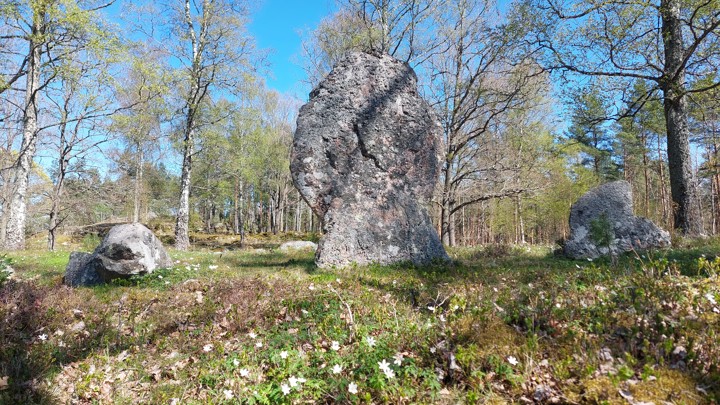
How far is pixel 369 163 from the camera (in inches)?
320

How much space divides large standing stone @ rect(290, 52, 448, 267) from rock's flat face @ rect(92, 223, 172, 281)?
3.27 meters

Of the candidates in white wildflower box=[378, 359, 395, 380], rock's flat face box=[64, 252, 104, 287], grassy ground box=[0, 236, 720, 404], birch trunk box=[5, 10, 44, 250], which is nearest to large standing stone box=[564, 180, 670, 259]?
grassy ground box=[0, 236, 720, 404]

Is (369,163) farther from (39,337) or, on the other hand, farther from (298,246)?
(298,246)

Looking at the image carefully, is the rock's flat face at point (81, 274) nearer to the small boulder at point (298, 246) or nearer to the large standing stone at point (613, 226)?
the small boulder at point (298, 246)

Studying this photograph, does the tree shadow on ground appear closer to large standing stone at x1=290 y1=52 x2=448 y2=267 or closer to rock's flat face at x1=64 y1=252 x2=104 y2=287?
rock's flat face at x1=64 y1=252 x2=104 y2=287

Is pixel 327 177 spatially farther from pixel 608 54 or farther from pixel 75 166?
pixel 75 166

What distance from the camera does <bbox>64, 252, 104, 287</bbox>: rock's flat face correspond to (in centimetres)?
673

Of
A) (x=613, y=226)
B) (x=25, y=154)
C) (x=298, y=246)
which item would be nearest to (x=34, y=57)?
(x=25, y=154)

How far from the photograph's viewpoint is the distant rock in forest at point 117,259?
654 centimetres

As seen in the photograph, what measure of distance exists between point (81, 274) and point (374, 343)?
6521 millimetres

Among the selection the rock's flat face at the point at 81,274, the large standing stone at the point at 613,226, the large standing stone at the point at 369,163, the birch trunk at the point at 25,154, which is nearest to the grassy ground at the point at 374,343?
the rock's flat face at the point at 81,274

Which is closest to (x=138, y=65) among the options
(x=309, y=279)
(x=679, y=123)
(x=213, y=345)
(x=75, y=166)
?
(x=75, y=166)

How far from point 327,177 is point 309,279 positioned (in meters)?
2.60

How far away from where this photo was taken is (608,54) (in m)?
10.3
